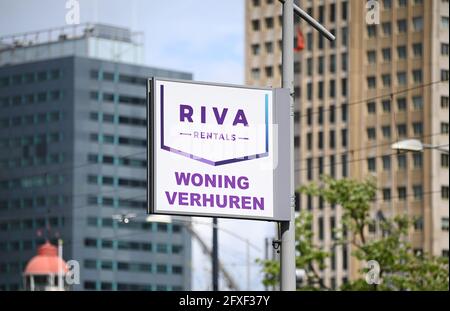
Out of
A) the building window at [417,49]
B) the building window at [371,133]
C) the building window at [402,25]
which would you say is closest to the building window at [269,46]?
the building window at [371,133]

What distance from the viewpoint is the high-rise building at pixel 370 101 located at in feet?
589

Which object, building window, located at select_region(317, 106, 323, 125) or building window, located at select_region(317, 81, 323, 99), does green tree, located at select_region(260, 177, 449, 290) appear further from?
building window, located at select_region(317, 81, 323, 99)

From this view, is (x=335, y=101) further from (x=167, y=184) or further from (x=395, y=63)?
(x=167, y=184)

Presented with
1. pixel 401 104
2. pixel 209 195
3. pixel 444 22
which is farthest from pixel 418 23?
pixel 209 195

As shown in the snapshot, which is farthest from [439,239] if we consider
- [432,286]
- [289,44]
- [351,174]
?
[289,44]

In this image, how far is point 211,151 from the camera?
25922 mm

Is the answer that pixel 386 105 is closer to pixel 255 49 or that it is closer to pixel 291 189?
pixel 255 49

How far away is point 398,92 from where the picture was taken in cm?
17962

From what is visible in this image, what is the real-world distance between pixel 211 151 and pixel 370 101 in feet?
533

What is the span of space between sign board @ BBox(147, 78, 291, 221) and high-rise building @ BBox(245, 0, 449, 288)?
14900 cm

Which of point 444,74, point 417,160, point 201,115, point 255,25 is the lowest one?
point 201,115
